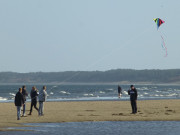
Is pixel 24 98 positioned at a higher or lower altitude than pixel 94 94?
lower

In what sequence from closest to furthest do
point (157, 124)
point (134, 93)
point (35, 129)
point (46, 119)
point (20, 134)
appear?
point (20, 134) → point (35, 129) → point (157, 124) → point (46, 119) → point (134, 93)

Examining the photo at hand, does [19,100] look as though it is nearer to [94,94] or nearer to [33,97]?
[33,97]

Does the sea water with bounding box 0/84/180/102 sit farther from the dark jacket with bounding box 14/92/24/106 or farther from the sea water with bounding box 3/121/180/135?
the sea water with bounding box 3/121/180/135

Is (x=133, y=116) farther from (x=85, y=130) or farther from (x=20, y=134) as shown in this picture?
(x=20, y=134)

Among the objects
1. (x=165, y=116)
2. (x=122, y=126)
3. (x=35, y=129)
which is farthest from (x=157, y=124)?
(x=35, y=129)

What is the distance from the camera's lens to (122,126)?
21391 mm

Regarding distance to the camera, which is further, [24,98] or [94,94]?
[94,94]

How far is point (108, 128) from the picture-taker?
20.7m

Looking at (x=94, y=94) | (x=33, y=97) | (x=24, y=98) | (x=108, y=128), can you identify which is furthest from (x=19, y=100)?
(x=94, y=94)

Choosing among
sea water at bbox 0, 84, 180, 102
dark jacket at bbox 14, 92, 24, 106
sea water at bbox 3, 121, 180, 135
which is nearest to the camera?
sea water at bbox 3, 121, 180, 135

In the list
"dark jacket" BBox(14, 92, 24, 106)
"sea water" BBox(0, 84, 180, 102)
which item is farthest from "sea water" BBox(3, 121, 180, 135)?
"sea water" BBox(0, 84, 180, 102)

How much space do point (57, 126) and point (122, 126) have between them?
109 inches

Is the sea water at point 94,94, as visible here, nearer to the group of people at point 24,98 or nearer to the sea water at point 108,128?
the group of people at point 24,98

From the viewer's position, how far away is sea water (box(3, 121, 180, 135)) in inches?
758
